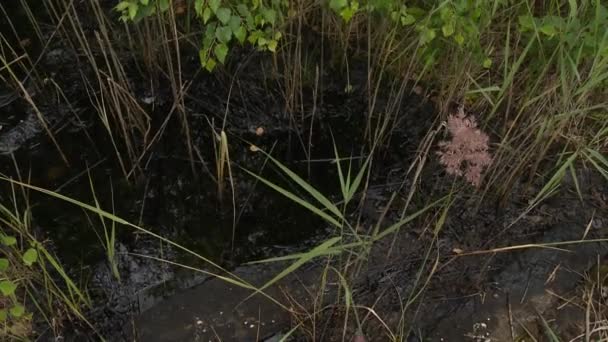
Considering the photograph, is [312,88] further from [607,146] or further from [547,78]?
[607,146]

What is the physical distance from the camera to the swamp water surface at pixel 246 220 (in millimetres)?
1765

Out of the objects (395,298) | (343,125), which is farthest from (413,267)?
(343,125)

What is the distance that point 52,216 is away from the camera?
6.31 ft

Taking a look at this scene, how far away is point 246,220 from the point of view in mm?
1990

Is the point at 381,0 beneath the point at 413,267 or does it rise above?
above

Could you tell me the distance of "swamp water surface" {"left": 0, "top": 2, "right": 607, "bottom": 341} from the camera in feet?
5.79

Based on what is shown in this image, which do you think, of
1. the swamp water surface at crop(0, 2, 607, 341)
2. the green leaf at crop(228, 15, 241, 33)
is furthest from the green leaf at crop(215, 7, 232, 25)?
the swamp water surface at crop(0, 2, 607, 341)

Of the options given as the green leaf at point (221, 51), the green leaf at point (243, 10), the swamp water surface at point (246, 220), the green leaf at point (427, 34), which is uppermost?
the green leaf at point (243, 10)

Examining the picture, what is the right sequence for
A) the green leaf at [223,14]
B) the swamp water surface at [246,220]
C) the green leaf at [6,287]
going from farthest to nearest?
1. the swamp water surface at [246,220]
2. the green leaf at [223,14]
3. the green leaf at [6,287]

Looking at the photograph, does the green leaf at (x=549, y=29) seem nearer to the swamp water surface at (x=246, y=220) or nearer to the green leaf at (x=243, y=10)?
the swamp water surface at (x=246, y=220)

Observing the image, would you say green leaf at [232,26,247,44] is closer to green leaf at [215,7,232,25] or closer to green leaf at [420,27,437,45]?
green leaf at [215,7,232,25]

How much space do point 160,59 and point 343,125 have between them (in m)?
0.78

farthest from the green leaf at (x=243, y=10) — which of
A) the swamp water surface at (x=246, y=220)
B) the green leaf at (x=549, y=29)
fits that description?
the green leaf at (x=549, y=29)

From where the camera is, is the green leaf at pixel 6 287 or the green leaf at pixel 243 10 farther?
the green leaf at pixel 243 10
